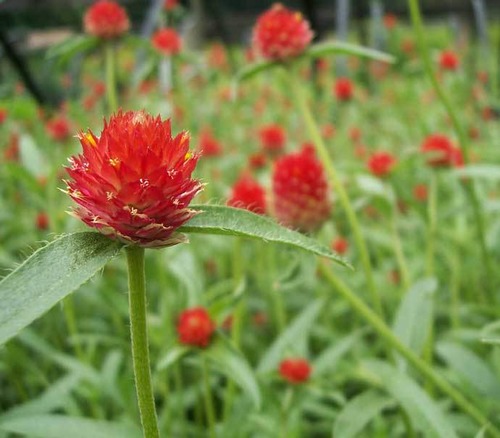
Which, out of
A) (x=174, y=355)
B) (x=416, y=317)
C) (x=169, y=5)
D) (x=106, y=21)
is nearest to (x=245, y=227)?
(x=174, y=355)

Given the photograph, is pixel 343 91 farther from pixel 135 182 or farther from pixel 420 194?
pixel 135 182

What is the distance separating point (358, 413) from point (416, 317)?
249 mm

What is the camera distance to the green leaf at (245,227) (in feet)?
2.10

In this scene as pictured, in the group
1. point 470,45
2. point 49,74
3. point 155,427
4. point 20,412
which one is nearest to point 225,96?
point 49,74

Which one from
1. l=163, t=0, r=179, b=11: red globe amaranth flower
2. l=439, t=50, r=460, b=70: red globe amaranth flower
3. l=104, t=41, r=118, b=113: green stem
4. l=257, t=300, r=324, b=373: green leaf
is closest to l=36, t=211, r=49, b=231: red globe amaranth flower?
l=104, t=41, r=118, b=113: green stem

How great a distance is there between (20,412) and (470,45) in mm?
5080

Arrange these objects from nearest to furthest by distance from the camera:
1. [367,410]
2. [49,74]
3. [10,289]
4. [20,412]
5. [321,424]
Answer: [10,289] → [367,410] → [20,412] → [321,424] → [49,74]

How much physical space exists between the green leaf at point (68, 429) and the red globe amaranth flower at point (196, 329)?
9.4 inches

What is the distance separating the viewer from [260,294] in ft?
6.75

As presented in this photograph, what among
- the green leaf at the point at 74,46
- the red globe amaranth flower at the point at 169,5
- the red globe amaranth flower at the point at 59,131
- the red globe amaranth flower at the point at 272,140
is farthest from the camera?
the red globe amaranth flower at the point at 169,5

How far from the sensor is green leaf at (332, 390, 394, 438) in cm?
97

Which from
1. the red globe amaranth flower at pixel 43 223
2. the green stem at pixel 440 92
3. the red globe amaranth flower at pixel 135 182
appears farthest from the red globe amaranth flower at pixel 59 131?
the red globe amaranth flower at pixel 135 182

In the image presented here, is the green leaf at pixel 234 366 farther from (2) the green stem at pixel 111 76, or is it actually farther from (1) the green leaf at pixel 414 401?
(2) the green stem at pixel 111 76

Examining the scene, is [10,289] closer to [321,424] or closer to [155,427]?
[155,427]
